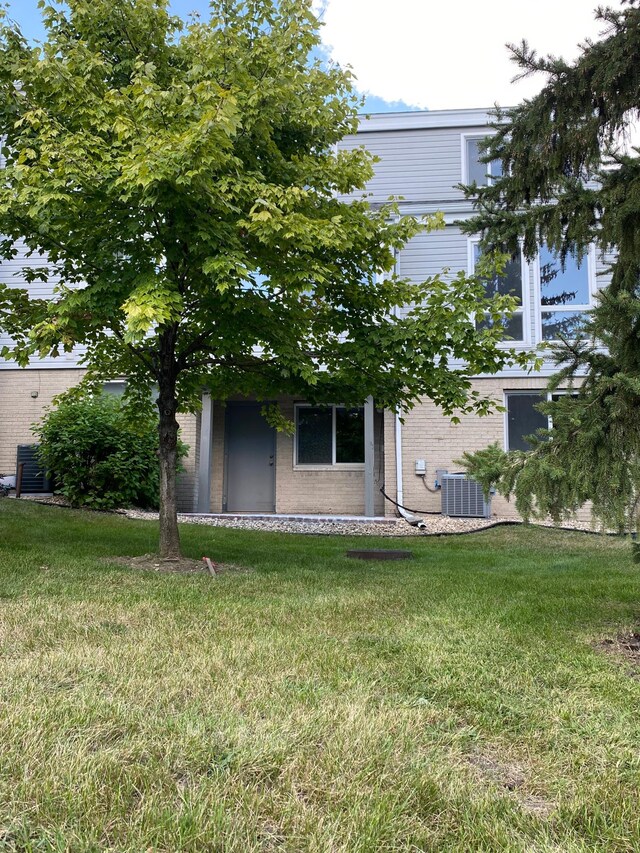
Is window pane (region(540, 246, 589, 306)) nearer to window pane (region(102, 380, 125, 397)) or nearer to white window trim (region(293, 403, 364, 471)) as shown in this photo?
white window trim (region(293, 403, 364, 471))

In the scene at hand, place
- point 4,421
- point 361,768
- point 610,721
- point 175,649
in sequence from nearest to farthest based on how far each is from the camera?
point 361,768 → point 610,721 → point 175,649 → point 4,421

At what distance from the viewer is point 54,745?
2.11 m

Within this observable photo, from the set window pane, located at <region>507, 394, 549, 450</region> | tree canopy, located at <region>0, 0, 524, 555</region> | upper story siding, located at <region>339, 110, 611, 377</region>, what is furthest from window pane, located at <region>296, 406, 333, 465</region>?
tree canopy, located at <region>0, 0, 524, 555</region>

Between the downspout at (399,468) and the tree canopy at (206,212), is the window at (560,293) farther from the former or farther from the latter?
the tree canopy at (206,212)

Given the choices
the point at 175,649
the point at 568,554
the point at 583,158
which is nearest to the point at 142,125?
the point at 583,158

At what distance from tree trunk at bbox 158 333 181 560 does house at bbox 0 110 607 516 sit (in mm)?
5732

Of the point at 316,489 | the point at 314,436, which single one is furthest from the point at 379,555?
the point at 314,436

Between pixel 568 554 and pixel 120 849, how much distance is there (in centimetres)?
801

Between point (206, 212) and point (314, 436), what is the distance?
840cm

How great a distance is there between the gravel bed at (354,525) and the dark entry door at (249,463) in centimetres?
161

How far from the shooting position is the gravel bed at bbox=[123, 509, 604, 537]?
10.7m

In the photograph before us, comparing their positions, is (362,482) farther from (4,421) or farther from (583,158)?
(583,158)

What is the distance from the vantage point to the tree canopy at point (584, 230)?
3.60 m

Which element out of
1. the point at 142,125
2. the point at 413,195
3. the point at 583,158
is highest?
the point at 413,195
